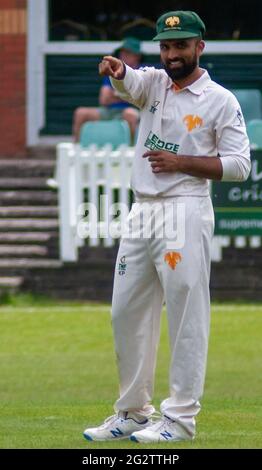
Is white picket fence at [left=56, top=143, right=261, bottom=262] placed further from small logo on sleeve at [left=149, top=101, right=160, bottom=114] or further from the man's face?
the man's face

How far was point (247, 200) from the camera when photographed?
54.6ft

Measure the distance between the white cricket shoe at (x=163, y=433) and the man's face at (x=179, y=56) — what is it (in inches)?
67.4

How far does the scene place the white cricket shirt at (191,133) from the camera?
7.70 m

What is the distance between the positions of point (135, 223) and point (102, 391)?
4.43m

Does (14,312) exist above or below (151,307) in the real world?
below

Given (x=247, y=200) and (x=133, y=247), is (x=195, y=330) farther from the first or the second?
(x=247, y=200)

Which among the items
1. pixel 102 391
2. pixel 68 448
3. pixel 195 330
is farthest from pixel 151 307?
pixel 102 391

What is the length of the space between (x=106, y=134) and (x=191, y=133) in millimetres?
9931

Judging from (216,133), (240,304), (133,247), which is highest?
(216,133)

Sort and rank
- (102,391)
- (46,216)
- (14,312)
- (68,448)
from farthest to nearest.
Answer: (46,216)
(14,312)
(102,391)
(68,448)

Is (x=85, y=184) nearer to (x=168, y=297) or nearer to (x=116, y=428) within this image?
(x=116, y=428)

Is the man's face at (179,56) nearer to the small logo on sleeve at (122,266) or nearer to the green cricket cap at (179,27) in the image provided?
the green cricket cap at (179,27)

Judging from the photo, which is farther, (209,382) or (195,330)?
(209,382)

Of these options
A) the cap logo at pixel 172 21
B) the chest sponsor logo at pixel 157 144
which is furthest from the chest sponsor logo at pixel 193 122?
the cap logo at pixel 172 21
